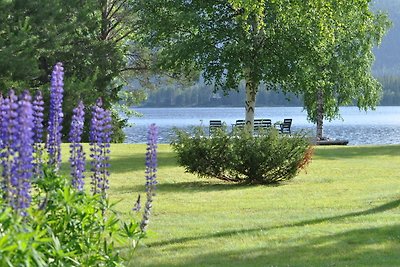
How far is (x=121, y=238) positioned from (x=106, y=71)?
1466 inches

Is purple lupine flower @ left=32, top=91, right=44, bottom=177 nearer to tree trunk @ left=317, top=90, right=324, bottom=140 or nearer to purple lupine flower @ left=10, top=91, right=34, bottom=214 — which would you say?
purple lupine flower @ left=10, top=91, right=34, bottom=214

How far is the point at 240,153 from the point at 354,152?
1338 centimetres

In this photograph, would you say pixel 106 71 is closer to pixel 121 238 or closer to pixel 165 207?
pixel 165 207

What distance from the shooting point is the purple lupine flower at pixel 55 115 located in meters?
5.75

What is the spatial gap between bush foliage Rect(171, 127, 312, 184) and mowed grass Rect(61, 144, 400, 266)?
0.49 metres

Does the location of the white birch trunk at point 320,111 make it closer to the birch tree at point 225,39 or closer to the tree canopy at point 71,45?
the tree canopy at point 71,45

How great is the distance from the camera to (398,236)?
12.2 meters

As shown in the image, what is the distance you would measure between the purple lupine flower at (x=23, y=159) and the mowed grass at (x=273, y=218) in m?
1.20

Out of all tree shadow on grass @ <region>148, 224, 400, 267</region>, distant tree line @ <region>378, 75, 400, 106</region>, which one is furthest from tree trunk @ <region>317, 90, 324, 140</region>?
distant tree line @ <region>378, 75, 400, 106</region>

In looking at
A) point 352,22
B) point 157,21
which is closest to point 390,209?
point 157,21

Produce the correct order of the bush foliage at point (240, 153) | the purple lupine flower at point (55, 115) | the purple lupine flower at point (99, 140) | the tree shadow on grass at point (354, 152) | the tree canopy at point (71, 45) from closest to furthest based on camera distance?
the purple lupine flower at point (55, 115), the purple lupine flower at point (99, 140), the bush foliage at point (240, 153), the tree shadow on grass at point (354, 152), the tree canopy at point (71, 45)

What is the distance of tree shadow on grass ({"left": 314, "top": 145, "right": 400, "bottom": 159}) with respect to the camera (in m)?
31.0

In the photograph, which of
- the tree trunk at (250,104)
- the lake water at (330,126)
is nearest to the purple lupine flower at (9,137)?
the lake water at (330,126)

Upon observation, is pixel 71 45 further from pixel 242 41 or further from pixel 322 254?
pixel 322 254
